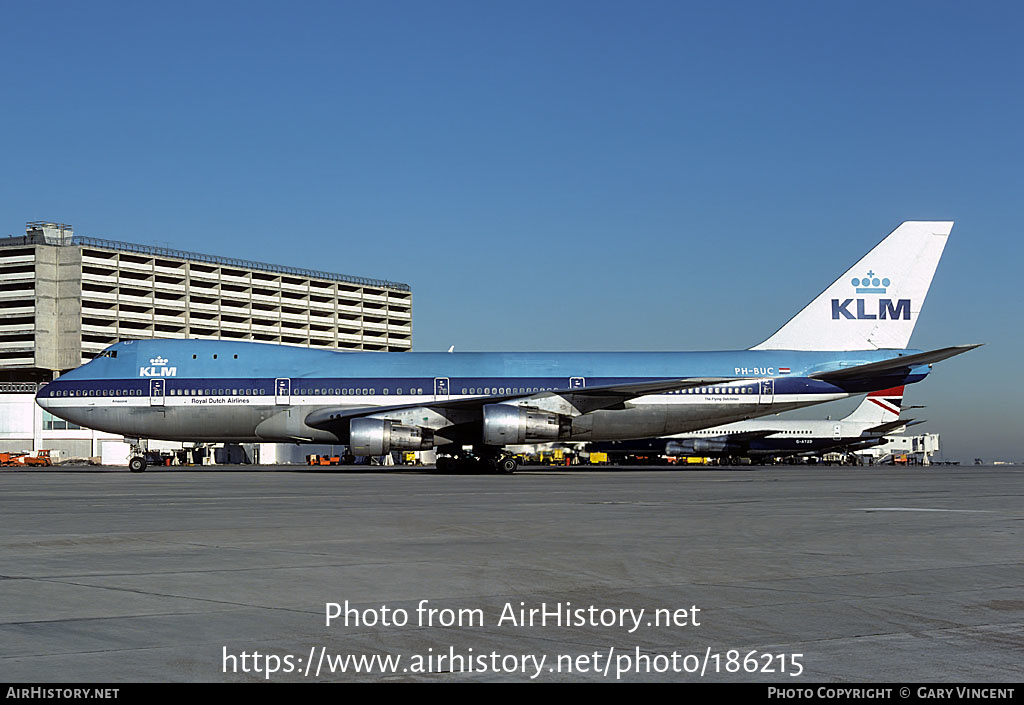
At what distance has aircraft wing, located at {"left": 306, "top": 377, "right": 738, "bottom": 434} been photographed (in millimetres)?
45188

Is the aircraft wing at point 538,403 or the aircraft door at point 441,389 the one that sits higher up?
the aircraft door at point 441,389

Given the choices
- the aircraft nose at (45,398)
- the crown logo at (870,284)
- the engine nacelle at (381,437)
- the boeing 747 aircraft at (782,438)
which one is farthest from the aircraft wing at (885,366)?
the boeing 747 aircraft at (782,438)

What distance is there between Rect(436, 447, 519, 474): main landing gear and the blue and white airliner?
7 cm

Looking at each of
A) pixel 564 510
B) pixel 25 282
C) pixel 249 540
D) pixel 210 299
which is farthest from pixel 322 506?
pixel 210 299

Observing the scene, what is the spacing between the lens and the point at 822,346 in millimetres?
49906

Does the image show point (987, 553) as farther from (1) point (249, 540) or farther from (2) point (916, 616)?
(1) point (249, 540)

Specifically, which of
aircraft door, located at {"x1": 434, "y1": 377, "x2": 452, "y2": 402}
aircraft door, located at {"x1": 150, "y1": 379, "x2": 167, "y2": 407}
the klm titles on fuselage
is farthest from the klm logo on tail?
aircraft door, located at {"x1": 150, "y1": 379, "x2": 167, "y2": 407}

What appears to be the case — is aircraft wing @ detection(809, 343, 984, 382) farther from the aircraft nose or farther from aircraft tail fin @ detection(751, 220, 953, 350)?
the aircraft nose

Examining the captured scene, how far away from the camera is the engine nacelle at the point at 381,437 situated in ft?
143

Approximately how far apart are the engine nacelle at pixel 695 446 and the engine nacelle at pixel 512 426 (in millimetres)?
46767

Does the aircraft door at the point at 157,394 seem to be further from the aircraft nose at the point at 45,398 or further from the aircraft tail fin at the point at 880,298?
the aircraft tail fin at the point at 880,298

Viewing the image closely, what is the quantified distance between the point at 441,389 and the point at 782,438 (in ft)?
172

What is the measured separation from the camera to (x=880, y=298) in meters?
50.5

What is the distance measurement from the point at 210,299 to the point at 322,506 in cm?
16375
